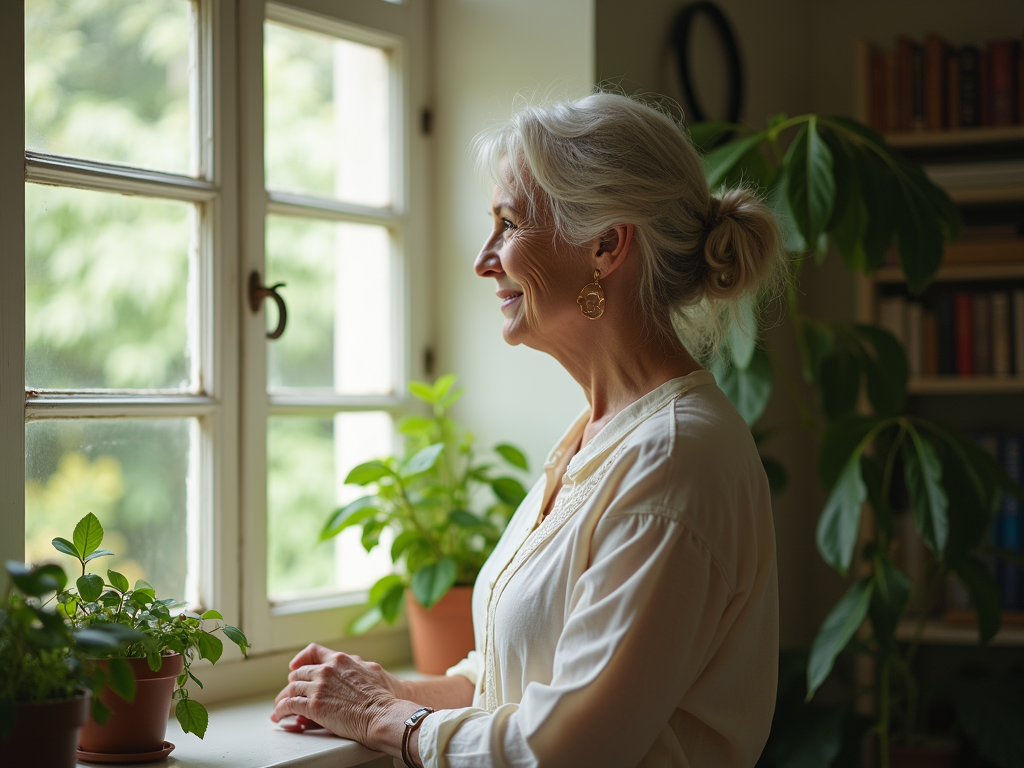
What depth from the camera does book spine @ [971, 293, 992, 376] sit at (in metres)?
2.41

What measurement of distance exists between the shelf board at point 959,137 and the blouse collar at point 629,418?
1459 millimetres

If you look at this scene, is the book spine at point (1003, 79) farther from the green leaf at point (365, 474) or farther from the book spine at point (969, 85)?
the green leaf at point (365, 474)

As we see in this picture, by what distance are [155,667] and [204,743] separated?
0.27 m

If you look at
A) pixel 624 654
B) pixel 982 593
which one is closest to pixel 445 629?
pixel 624 654

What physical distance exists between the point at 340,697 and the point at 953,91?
2.11 metres

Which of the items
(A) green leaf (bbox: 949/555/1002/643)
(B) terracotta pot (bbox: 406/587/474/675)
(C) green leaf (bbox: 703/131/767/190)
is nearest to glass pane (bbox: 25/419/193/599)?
(B) terracotta pot (bbox: 406/587/474/675)

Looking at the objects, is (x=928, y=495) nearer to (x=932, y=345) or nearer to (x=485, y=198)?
(x=932, y=345)

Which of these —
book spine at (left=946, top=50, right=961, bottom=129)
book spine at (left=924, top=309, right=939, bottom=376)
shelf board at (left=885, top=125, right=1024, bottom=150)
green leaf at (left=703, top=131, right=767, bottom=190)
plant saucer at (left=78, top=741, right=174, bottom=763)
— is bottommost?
plant saucer at (left=78, top=741, right=174, bottom=763)

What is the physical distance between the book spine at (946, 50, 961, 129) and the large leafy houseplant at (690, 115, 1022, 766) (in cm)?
67

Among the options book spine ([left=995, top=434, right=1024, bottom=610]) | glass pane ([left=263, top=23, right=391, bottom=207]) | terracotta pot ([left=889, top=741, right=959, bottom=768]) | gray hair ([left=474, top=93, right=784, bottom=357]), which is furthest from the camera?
book spine ([left=995, top=434, right=1024, bottom=610])

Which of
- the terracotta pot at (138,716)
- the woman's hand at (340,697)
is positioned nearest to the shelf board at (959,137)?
the woman's hand at (340,697)

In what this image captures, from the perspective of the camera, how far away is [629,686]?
3.41ft

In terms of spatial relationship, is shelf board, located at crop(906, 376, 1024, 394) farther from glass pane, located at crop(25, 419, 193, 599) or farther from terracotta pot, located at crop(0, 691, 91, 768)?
terracotta pot, located at crop(0, 691, 91, 768)

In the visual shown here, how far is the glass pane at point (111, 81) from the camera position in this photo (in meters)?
1.45
